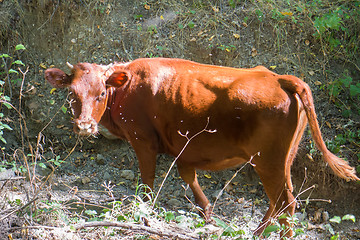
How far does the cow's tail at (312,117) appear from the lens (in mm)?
4602

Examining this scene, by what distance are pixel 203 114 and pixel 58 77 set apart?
1.77 metres

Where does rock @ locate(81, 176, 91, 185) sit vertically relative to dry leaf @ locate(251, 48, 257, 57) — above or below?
below

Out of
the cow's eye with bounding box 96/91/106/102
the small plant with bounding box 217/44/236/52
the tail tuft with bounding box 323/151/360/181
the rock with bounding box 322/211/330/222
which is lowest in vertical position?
the rock with bounding box 322/211/330/222

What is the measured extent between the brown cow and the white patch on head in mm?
12

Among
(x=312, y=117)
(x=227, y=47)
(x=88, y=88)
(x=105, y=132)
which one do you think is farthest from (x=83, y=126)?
(x=227, y=47)

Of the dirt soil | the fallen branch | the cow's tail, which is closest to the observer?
the fallen branch

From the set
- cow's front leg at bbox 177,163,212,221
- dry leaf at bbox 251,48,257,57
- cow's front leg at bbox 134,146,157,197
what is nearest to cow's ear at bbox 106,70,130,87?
cow's front leg at bbox 134,146,157,197

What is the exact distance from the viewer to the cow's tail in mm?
4602

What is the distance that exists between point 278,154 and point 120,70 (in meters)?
2.01

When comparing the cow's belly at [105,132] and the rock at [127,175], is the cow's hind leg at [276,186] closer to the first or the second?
the rock at [127,175]

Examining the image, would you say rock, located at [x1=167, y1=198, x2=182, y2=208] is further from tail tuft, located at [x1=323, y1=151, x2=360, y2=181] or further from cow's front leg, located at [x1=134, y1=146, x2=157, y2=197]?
tail tuft, located at [x1=323, y1=151, x2=360, y2=181]

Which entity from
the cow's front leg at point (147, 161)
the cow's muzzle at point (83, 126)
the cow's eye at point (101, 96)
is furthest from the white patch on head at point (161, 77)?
the cow's muzzle at point (83, 126)

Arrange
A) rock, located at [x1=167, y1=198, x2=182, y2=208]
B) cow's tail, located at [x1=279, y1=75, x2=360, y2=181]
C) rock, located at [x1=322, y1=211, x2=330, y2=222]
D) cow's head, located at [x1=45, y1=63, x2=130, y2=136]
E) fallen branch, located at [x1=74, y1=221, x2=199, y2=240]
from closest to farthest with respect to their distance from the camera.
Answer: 1. fallen branch, located at [x1=74, y1=221, x2=199, y2=240]
2. cow's tail, located at [x1=279, y1=75, x2=360, y2=181]
3. cow's head, located at [x1=45, y1=63, x2=130, y2=136]
4. rock, located at [x1=322, y1=211, x2=330, y2=222]
5. rock, located at [x1=167, y1=198, x2=182, y2=208]

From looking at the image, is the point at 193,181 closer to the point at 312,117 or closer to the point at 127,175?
the point at 127,175
